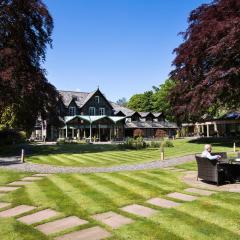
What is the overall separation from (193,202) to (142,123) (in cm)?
6378

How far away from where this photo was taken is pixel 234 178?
12.9 metres

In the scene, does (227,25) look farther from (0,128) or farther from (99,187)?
(0,128)

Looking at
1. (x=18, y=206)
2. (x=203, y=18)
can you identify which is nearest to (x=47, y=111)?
(x=203, y=18)

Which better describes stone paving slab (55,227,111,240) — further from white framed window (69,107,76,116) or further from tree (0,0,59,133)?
white framed window (69,107,76,116)

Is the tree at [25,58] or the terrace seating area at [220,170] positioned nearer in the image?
the terrace seating area at [220,170]

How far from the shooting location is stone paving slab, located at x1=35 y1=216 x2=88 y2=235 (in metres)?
7.69

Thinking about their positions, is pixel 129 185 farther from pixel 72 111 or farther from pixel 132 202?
pixel 72 111

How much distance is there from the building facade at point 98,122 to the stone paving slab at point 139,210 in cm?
4782

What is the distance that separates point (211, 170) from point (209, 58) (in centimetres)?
2312

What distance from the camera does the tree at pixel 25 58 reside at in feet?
90.2

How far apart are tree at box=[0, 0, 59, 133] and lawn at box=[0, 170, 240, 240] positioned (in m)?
13.8

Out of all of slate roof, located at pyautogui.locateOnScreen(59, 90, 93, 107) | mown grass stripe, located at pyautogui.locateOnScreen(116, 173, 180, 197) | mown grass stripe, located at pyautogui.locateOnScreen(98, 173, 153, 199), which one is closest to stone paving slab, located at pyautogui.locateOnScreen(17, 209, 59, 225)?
mown grass stripe, located at pyautogui.locateOnScreen(98, 173, 153, 199)

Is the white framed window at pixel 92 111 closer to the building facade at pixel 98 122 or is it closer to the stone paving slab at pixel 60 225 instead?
the building facade at pixel 98 122

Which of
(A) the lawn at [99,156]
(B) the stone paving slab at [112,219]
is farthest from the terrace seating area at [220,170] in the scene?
(A) the lawn at [99,156]
